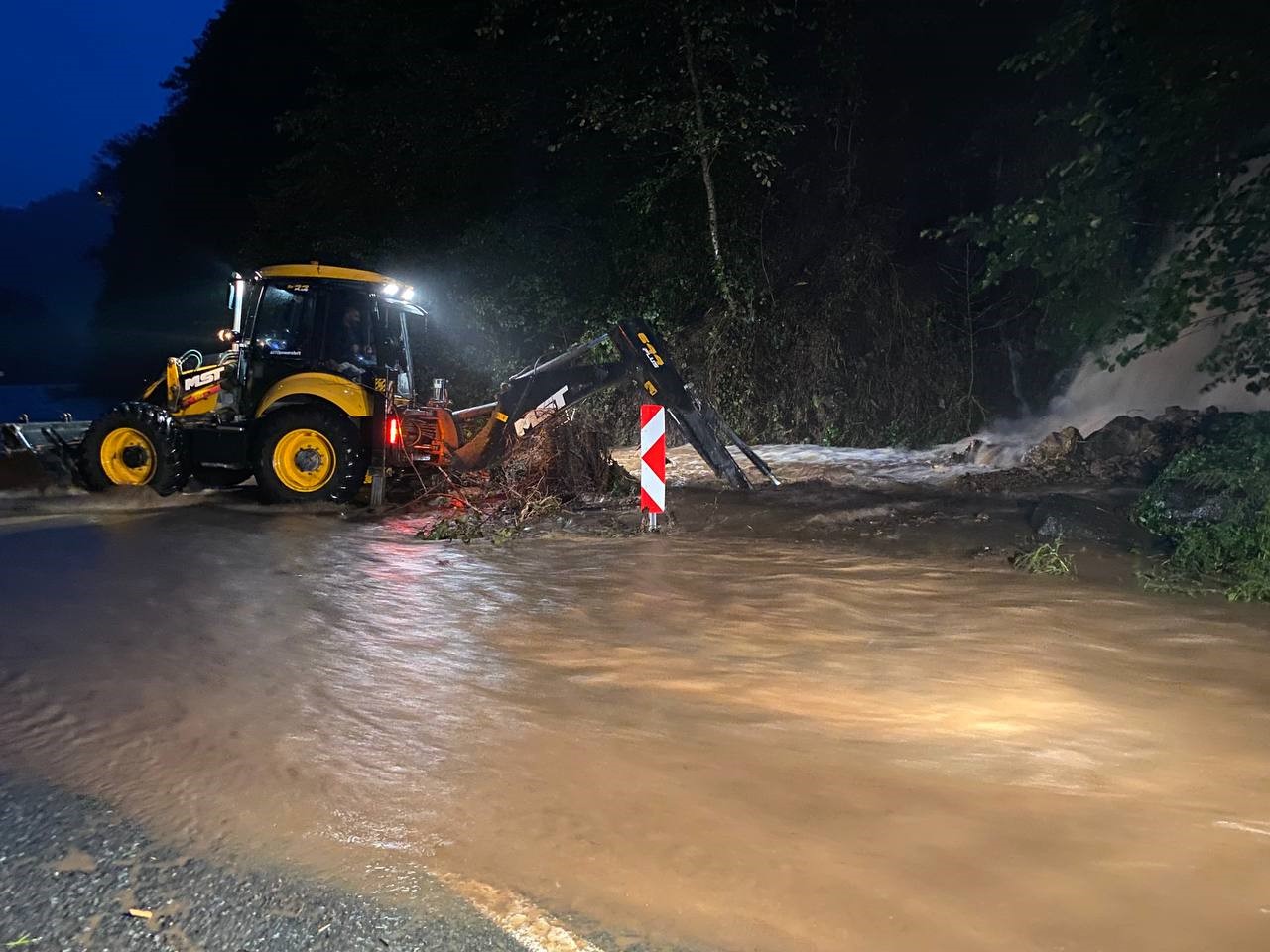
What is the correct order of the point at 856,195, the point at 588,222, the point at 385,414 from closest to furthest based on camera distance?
the point at 385,414, the point at 856,195, the point at 588,222

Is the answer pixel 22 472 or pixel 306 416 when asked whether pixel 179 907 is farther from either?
pixel 22 472

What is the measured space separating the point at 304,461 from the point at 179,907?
370 inches

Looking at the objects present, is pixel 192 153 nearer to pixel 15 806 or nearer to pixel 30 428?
pixel 30 428

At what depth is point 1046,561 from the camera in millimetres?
7984

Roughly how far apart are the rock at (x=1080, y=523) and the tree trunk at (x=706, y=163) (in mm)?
9513

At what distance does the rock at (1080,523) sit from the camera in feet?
28.9

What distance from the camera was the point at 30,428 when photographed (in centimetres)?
1302

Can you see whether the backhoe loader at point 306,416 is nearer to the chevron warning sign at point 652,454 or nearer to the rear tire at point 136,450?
the rear tire at point 136,450

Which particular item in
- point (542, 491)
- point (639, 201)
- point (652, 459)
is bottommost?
point (542, 491)

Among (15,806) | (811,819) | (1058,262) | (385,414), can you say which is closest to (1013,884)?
(811,819)

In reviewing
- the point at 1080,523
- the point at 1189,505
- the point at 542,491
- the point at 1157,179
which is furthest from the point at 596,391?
the point at 1157,179

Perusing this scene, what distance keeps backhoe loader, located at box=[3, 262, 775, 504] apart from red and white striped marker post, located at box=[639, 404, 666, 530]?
51.3 inches

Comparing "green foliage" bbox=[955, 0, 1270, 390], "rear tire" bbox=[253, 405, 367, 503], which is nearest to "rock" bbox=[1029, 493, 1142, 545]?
"green foliage" bbox=[955, 0, 1270, 390]

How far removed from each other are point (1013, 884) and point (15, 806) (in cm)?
365
